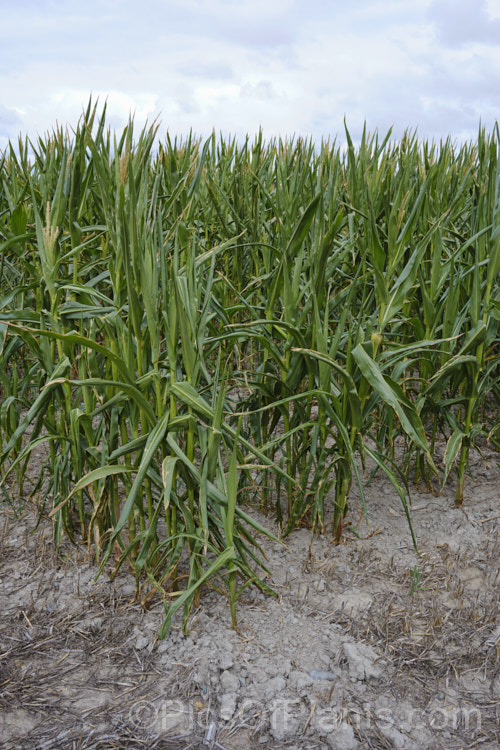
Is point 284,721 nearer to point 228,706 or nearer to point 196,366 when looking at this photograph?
point 228,706

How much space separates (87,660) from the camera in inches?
61.9

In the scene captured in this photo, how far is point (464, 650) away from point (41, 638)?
A: 1.20m

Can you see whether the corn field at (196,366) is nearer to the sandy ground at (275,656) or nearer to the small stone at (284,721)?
the sandy ground at (275,656)

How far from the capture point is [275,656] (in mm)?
1566

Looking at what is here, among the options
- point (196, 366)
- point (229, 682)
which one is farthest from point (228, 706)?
point (196, 366)

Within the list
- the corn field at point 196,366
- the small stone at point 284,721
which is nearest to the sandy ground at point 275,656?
the small stone at point 284,721

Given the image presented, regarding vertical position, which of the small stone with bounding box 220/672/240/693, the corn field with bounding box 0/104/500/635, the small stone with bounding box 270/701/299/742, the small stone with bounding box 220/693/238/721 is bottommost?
the small stone with bounding box 270/701/299/742

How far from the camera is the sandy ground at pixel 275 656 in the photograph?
54.6 inches

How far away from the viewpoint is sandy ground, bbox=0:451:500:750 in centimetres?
139

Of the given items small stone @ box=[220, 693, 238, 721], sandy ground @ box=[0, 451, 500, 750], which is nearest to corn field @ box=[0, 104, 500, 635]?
sandy ground @ box=[0, 451, 500, 750]

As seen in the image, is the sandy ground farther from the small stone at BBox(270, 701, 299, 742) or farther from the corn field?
the corn field

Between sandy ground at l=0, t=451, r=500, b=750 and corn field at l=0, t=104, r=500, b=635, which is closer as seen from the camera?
sandy ground at l=0, t=451, r=500, b=750

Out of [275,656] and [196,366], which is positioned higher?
[196,366]

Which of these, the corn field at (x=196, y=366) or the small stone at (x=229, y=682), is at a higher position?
the corn field at (x=196, y=366)
